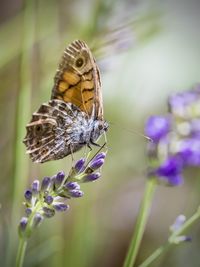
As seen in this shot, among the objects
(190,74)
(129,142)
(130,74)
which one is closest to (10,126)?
(129,142)

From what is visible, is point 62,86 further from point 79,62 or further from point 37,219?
point 37,219

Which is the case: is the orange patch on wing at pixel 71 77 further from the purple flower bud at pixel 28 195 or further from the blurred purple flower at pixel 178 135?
the purple flower bud at pixel 28 195

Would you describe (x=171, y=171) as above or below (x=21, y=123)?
below

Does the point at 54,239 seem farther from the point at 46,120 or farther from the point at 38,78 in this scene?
the point at 38,78

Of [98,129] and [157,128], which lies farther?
[157,128]

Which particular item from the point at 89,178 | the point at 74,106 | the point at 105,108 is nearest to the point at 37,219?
the point at 89,178
